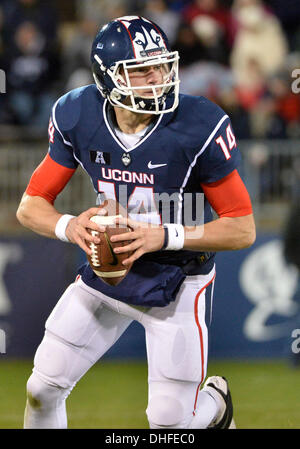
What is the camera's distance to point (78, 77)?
930 centimetres

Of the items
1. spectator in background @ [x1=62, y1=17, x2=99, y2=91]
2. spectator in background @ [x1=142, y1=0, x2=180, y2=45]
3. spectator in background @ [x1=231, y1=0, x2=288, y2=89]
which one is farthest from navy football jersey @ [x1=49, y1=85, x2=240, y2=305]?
spectator in background @ [x1=142, y1=0, x2=180, y2=45]

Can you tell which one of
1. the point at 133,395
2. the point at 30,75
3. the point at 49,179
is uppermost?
the point at 49,179

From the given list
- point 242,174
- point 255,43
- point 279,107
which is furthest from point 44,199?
point 255,43

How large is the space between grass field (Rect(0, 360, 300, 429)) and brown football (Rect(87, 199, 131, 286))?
182 cm

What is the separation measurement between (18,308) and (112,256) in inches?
151

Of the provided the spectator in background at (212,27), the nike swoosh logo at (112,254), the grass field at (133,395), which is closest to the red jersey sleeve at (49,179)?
the nike swoosh logo at (112,254)

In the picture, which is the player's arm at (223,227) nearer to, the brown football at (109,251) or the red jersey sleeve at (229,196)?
the red jersey sleeve at (229,196)

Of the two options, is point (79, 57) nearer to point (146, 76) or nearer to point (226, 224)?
point (146, 76)

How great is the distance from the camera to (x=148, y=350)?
460 cm

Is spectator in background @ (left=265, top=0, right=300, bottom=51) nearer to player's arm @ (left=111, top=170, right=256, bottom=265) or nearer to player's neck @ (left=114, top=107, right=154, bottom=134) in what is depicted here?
player's neck @ (left=114, top=107, right=154, bottom=134)

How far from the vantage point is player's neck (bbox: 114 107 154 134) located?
457 centimetres

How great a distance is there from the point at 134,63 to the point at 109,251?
0.97 metres
